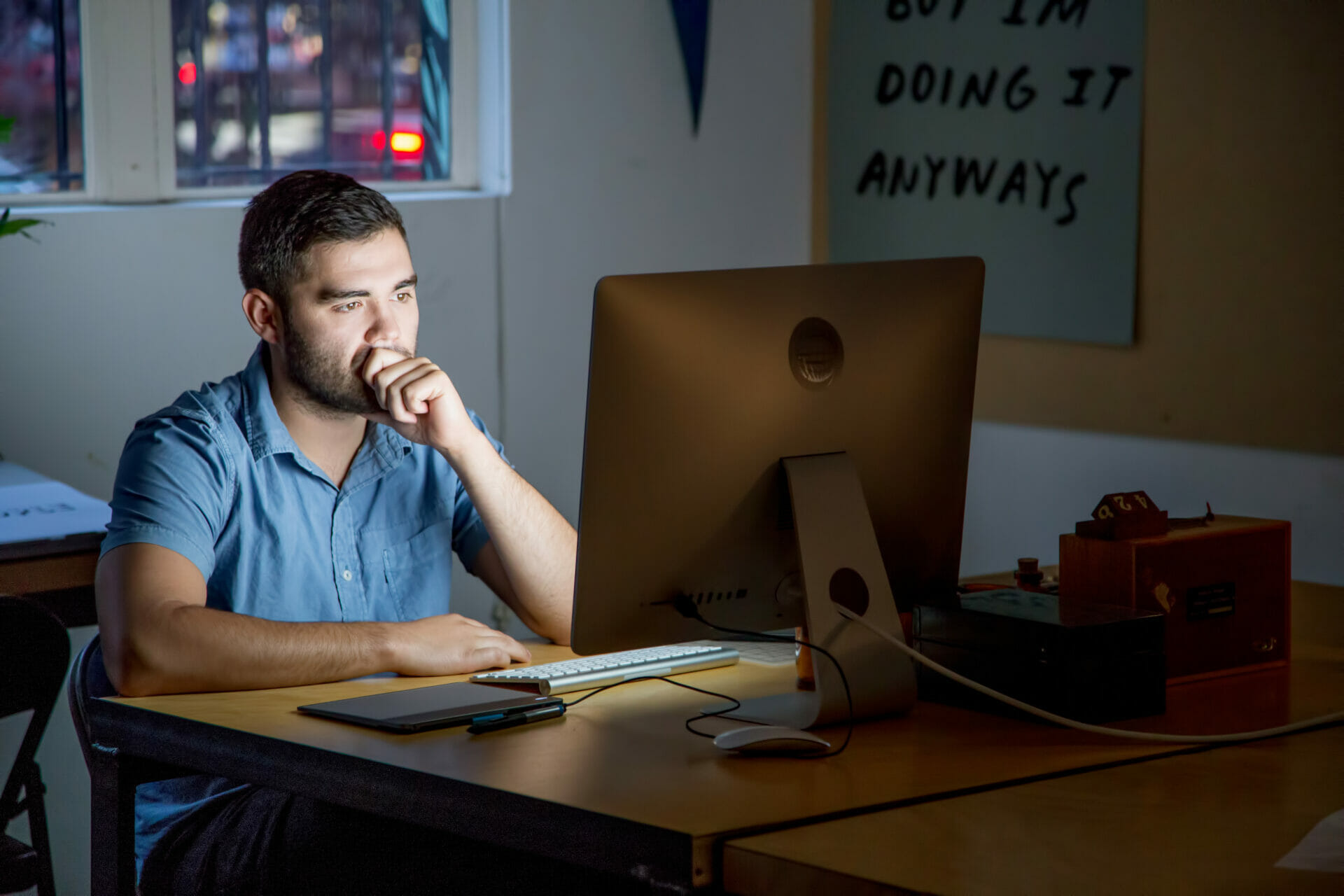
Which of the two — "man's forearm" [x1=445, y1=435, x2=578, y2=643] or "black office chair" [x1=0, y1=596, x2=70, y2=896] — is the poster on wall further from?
"black office chair" [x1=0, y1=596, x2=70, y2=896]

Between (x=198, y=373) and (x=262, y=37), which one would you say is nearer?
(x=198, y=373)

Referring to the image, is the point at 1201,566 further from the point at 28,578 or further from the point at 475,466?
the point at 28,578

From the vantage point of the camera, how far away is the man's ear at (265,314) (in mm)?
1886

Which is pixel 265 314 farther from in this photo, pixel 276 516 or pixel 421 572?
pixel 421 572

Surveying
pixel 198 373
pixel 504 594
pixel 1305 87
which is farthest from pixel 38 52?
pixel 1305 87

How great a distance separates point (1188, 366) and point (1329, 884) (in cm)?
223

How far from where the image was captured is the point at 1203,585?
163cm

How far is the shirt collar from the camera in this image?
1.81 meters

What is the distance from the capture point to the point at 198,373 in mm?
2955

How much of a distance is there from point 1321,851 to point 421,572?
117cm

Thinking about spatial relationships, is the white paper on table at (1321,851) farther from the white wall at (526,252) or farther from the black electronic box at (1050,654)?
the white wall at (526,252)

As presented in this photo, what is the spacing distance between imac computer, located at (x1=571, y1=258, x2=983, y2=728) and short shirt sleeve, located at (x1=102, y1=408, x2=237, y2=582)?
551mm

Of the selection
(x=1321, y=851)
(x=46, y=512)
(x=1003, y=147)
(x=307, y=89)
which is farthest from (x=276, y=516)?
(x=1003, y=147)

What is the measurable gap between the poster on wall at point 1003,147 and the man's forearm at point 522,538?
5.85ft
